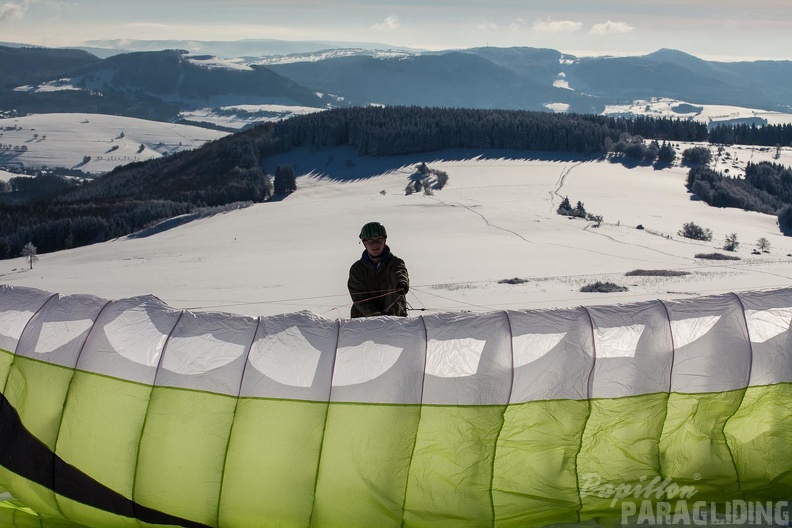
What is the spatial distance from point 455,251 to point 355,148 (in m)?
77.1

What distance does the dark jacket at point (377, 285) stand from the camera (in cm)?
1045

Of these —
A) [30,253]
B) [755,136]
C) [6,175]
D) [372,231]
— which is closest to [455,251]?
[30,253]

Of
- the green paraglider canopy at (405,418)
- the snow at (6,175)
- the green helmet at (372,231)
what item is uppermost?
the green helmet at (372,231)

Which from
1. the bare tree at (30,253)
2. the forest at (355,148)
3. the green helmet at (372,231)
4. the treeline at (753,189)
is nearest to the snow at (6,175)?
the forest at (355,148)

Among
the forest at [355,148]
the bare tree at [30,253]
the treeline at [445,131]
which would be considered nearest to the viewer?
the bare tree at [30,253]

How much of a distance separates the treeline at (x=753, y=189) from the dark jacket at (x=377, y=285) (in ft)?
215

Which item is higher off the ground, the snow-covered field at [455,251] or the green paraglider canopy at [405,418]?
the green paraglider canopy at [405,418]

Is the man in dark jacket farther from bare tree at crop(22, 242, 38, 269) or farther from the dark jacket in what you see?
bare tree at crop(22, 242, 38, 269)

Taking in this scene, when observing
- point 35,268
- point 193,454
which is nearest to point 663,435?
point 193,454

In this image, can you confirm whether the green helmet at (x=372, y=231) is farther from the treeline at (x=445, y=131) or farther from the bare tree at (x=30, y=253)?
the treeline at (x=445, y=131)

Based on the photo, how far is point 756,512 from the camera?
8.62m

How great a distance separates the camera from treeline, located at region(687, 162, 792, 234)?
81.8 metres

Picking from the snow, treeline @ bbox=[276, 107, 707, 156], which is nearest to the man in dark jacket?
treeline @ bbox=[276, 107, 707, 156]

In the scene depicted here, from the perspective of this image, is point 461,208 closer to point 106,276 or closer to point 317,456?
point 106,276
